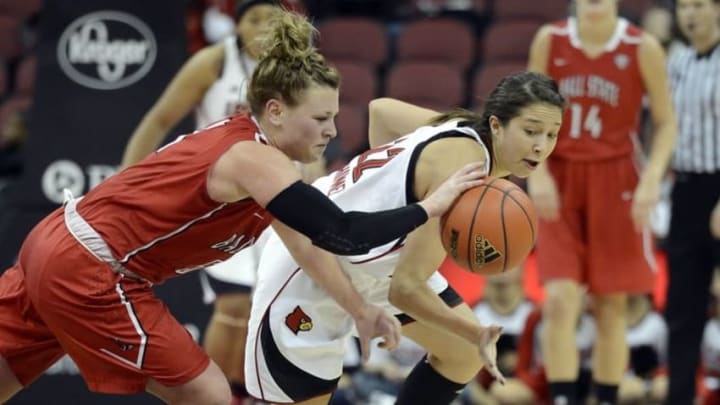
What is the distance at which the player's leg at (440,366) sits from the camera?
4.92 m

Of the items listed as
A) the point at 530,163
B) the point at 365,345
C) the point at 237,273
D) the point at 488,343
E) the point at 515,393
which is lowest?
the point at 515,393

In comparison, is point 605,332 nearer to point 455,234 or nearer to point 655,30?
point 455,234

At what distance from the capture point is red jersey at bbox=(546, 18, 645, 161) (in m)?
6.53

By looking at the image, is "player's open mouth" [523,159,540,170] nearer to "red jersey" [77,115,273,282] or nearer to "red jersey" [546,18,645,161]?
"red jersey" [77,115,273,282]

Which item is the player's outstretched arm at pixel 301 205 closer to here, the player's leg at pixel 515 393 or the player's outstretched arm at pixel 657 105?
the player's outstretched arm at pixel 657 105

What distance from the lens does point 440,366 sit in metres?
5.03

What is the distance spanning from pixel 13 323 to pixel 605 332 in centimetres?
311

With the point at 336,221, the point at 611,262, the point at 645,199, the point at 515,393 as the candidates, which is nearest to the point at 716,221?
the point at 645,199

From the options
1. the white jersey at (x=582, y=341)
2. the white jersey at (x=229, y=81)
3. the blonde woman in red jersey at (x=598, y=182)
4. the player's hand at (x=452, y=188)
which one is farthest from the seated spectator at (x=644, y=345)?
the player's hand at (x=452, y=188)

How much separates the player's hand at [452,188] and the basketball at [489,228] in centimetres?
3

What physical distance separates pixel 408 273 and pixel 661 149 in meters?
2.40

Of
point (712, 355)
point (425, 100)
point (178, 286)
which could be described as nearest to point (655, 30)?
point (425, 100)

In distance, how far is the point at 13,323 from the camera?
14.5ft

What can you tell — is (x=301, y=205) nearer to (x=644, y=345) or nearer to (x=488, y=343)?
(x=488, y=343)
